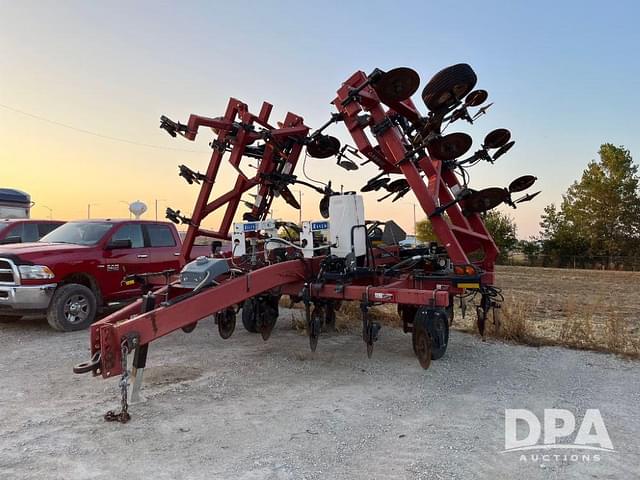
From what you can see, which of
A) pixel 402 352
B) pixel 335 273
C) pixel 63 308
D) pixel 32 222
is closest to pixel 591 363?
pixel 402 352

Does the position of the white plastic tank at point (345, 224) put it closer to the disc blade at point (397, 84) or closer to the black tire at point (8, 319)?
the disc blade at point (397, 84)

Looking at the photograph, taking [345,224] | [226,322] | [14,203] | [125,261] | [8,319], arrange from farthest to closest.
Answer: [14,203] → [8,319] → [125,261] → [226,322] → [345,224]

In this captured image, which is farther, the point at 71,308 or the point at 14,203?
the point at 14,203

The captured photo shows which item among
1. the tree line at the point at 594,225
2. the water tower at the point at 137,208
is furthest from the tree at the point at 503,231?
the water tower at the point at 137,208

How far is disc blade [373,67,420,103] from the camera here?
5.96 meters

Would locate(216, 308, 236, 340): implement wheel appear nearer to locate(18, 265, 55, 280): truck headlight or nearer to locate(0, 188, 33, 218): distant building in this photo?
locate(18, 265, 55, 280): truck headlight

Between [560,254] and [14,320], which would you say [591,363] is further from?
[560,254]


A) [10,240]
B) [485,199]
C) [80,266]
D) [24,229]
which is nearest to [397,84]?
[485,199]

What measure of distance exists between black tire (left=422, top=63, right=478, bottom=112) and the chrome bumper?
6.23 metres

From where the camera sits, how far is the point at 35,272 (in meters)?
7.96

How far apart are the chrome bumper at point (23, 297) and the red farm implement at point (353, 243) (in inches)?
74.6

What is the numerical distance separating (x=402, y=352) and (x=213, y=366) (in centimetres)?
241

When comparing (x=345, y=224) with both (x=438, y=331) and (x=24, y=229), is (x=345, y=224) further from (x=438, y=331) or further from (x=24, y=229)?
(x=24, y=229)

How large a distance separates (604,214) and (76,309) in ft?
153
